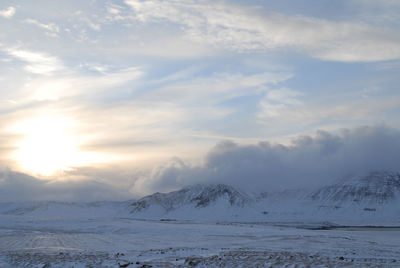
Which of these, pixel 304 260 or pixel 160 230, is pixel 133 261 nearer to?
pixel 304 260

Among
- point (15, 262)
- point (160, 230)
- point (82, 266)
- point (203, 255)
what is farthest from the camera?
point (160, 230)

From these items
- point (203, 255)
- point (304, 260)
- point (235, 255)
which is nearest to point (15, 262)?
point (203, 255)

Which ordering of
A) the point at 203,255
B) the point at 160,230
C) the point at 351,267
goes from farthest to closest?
the point at 160,230, the point at 203,255, the point at 351,267

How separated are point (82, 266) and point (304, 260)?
1446 cm

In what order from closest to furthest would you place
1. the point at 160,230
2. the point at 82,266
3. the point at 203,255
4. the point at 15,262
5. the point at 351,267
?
1. the point at 351,267
2. the point at 82,266
3. the point at 15,262
4. the point at 203,255
5. the point at 160,230

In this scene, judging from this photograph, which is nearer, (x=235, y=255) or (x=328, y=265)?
(x=328, y=265)

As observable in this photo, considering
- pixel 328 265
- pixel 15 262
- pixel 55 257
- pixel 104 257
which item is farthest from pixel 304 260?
pixel 15 262

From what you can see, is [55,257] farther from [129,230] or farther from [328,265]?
[129,230]

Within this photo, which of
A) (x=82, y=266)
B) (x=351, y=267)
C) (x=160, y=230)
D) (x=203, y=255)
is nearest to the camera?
(x=351, y=267)

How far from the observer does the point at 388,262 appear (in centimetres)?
2755

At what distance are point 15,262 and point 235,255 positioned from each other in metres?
15.8

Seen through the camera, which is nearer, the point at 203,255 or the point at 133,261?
the point at 133,261

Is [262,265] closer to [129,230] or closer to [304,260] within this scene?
[304,260]

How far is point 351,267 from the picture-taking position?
24.4 m
